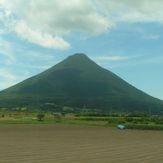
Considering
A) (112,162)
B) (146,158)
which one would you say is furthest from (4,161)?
(146,158)

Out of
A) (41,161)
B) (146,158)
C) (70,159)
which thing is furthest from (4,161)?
(146,158)

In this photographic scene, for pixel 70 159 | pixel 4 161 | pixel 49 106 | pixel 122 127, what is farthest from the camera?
pixel 49 106

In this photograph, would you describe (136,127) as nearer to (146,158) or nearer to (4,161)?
(146,158)

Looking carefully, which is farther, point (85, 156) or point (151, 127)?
point (151, 127)

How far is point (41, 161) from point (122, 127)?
44.9 metres

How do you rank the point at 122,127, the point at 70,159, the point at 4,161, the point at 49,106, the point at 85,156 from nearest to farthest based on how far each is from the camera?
the point at 4,161, the point at 70,159, the point at 85,156, the point at 122,127, the point at 49,106

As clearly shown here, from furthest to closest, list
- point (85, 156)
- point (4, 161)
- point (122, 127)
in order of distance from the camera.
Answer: point (122, 127) < point (85, 156) < point (4, 161)

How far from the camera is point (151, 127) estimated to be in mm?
65312

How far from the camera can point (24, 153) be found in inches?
903

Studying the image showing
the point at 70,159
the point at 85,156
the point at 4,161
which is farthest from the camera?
the point at 85,156

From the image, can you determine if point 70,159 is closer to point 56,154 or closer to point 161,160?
point 56,154

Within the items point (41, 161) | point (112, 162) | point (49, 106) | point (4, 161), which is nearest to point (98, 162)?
point (112, 162)

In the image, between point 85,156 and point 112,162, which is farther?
point 85,156

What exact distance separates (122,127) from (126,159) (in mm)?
42371
